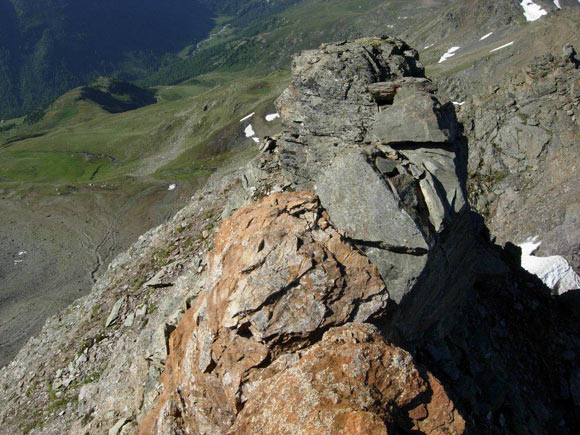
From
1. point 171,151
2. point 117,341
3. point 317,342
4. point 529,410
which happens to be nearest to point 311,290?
point 317,342

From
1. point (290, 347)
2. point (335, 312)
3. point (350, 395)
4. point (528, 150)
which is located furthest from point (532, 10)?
point (350, 395)

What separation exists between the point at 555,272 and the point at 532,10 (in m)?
139

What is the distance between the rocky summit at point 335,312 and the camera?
11.1 meters

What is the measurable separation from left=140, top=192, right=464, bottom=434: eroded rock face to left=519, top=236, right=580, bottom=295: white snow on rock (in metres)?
27.5

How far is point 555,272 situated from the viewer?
113ft

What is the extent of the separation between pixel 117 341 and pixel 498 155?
1975 inches

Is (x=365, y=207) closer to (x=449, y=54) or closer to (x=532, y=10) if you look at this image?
(x=449, y=54)

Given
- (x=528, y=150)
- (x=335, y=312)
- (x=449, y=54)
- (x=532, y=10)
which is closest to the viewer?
(x=335, y=312)

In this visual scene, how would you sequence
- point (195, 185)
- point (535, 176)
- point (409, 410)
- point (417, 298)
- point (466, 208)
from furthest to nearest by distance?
point (195, 185) → point (535, 176) → point (466, 208) → point (417, 298) → point (409, 410)

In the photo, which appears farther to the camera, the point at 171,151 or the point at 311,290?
the point at 171,151

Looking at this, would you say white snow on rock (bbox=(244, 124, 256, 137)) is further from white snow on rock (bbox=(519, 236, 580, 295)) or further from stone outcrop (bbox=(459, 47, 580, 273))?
white snow on rock (bbox=(519, 236, 580, 295))

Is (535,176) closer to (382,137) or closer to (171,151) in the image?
(382,137)

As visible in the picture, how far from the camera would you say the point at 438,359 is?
57.8 ft

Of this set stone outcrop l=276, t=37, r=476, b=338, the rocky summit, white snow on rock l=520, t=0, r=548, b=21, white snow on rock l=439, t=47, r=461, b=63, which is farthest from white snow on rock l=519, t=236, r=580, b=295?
white snow on rock l=520, t=0, r=548, b=21
